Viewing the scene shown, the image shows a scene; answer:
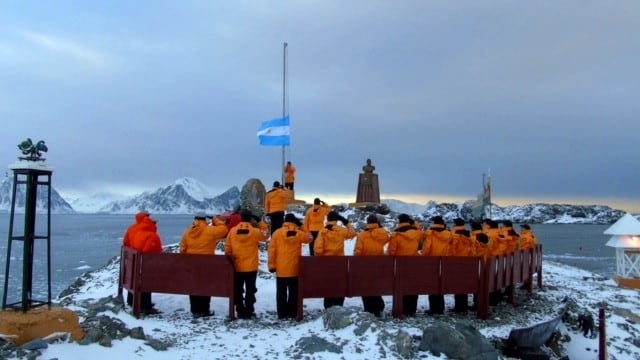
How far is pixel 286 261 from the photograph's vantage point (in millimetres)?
11109

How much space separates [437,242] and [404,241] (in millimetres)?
767

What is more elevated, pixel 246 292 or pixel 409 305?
pixel 246 292

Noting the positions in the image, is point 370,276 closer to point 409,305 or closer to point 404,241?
point 409,305

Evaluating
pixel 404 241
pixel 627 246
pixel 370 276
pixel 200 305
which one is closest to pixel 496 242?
pixel 404 241

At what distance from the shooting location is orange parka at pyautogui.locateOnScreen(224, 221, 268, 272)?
11094 mm

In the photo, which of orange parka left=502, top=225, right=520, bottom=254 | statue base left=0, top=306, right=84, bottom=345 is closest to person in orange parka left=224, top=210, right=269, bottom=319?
statue base left=0, top=306, right=84, bottom=345

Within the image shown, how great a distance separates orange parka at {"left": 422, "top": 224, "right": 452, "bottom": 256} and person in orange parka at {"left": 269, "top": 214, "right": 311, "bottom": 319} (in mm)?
2709

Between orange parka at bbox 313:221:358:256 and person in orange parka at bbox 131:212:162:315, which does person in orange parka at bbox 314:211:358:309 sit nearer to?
orange parka at bbox 313:221:358:256

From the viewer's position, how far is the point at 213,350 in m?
9.06

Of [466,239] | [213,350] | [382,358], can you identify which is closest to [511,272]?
[466,239]

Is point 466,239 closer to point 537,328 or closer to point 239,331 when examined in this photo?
point 537,328

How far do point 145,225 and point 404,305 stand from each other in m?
Result: 5.10

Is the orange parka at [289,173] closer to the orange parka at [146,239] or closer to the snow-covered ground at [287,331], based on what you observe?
the snow-covered ground at [287,331]

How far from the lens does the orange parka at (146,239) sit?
37.8ft
